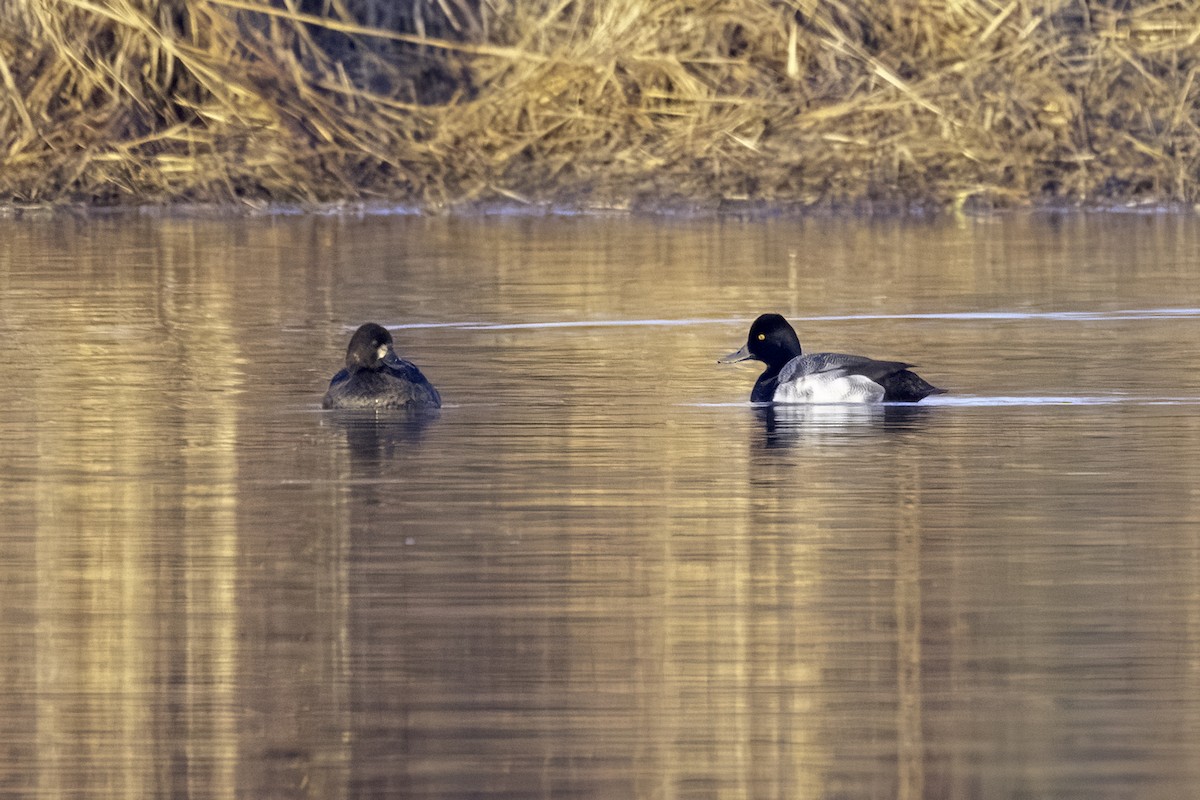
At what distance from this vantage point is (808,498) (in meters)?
9.41

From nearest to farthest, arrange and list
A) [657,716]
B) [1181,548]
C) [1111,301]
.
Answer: [657,716]
[1181,548]
[1111,301]

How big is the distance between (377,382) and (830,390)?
6.33 feet

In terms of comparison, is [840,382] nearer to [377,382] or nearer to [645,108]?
[377,382]

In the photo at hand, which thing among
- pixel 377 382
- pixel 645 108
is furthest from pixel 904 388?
pixel 645 108

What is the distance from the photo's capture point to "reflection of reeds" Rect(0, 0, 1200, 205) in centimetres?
2497

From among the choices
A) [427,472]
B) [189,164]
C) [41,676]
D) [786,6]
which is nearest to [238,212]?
[189,164]

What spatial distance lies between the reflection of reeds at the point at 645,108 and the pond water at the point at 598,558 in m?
8.33

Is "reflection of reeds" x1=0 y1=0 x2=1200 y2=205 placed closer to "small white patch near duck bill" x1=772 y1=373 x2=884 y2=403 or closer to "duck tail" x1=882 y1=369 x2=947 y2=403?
"small white patch near duck bill" x1=772 y1=373 x2=884 y2=403

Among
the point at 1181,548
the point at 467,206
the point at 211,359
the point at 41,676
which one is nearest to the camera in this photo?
the point at 41,676

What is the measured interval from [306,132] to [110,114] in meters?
1.74

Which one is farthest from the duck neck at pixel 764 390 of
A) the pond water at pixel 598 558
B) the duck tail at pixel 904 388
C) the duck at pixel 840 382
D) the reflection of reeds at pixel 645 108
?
the reflection of reeds at pixel 645 108

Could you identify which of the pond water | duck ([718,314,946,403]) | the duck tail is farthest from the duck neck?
the duck tail

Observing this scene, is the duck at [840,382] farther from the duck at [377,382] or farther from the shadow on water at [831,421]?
the duck at [377,382]

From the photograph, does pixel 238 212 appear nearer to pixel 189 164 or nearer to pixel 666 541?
pixel 189 164
